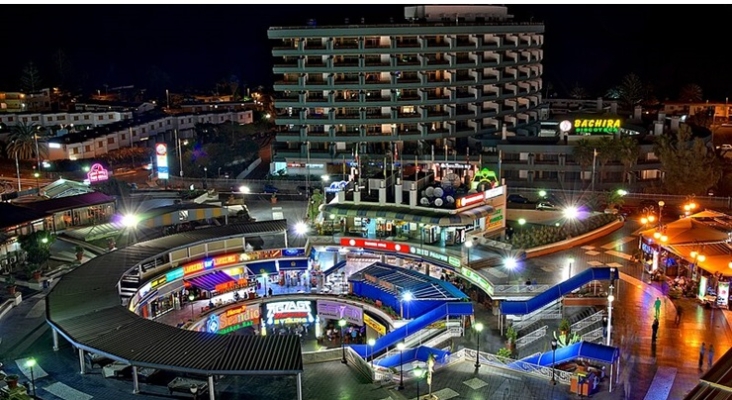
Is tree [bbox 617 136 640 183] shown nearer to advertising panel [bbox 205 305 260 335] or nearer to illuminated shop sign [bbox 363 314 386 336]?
illuminated shop sign [bbox 363 314 386 336]

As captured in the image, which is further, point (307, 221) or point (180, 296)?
point (307, 221)

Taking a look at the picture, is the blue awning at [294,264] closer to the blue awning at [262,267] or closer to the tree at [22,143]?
the blue awning at [262,267]

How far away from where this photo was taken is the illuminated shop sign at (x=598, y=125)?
77.7 metres

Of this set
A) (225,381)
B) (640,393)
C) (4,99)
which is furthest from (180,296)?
(4,99)

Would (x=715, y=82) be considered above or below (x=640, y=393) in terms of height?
above

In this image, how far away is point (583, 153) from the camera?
75.4m

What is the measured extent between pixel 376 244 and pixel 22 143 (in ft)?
213

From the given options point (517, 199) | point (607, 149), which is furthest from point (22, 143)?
point (607, 149)

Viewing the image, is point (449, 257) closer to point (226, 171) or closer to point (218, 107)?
point (226, 171)

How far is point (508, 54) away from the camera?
10012 centimetres

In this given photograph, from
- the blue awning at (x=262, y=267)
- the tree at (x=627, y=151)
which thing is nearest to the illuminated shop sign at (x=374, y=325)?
the blue awning at (x=262, y=267)

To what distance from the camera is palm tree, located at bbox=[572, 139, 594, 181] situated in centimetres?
7522

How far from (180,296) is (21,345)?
12470 mm

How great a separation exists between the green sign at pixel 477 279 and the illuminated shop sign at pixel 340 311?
7634 mm
